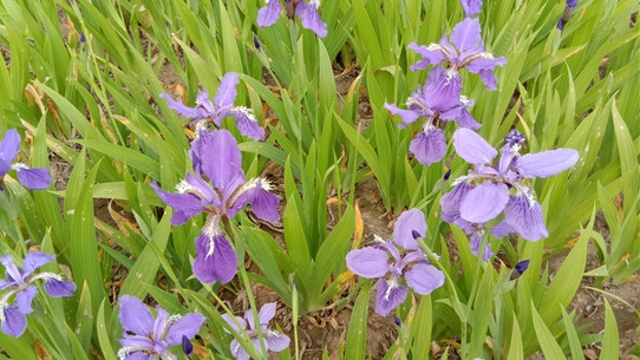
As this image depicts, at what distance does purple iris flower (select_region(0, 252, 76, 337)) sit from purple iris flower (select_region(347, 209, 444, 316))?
66 centimetres

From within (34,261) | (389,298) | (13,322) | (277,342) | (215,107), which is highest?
(215,107)

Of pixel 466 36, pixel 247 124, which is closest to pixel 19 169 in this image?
pixel 247 124

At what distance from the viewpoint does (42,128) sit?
1639mm

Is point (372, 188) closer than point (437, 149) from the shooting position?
No

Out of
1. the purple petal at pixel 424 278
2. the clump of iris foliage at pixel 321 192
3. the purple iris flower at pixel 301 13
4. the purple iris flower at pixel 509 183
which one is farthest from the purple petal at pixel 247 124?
the purple iris flower at pixel 509 183

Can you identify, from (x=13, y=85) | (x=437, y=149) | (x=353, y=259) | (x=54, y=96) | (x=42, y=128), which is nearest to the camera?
(x=353, y=259)

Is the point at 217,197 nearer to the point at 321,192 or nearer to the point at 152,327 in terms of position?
the point at 152,327

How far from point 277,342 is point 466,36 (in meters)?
1.00

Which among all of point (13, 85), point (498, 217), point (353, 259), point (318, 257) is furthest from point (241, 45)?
point (498, 217)

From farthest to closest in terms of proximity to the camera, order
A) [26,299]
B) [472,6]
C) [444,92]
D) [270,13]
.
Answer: [270,13] → [472,6] → [444,92] → [26,299]

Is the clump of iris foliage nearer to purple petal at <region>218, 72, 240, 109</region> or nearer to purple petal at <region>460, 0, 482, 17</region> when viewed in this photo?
purple petal at <region>218, 72, 240, 109</region>

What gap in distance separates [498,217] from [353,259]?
0.38m

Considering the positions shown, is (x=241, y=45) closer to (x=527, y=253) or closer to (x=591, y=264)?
(x=527, y=253)

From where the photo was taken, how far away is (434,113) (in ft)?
4.71
